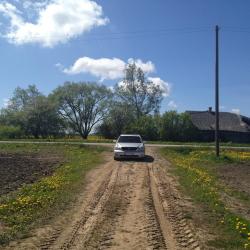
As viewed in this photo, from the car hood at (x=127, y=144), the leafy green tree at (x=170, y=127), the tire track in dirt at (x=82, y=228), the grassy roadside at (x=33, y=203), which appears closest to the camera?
the tire track in dirt at (x=82, y=228)

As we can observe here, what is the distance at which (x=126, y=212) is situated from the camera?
38.2 ft

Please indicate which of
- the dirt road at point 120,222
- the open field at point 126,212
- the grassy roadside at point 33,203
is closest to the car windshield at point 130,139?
the open field at point 126,212

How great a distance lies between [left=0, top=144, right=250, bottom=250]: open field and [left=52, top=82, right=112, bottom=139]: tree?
7432cm

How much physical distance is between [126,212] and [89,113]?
83.5 m

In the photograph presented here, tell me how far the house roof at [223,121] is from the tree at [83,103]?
881 inches

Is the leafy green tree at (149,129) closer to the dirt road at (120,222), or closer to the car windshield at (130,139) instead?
the car windshield at (130,139)

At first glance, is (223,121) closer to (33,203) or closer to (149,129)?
(149,129)

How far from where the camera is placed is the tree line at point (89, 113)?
2714 inches

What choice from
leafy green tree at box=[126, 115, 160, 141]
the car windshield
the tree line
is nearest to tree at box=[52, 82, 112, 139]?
the tree line

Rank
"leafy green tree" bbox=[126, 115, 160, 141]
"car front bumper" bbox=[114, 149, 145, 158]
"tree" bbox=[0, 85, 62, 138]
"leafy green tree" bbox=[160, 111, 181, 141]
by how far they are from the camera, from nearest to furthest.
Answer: "car front bumper" bbox=[114, 149, 145, 158], "leafy green tree" bbox=[160, 111, 181, 141], "leafy green tree" bbox=[126, 115, 160, 141], "tree" bbox=[0, 85, 62, 138]

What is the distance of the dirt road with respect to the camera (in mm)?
8680

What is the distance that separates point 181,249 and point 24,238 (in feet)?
9.95

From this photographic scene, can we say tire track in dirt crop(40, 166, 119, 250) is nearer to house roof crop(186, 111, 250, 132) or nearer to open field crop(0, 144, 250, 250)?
open field crop(0, 144, 250, 250)

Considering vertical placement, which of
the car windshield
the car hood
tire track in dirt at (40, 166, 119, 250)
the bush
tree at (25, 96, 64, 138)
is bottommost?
tire track in dirt at (40, 166, 119, 250)
